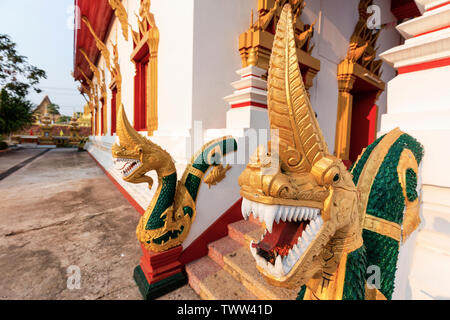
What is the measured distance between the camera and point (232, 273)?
5.49ft

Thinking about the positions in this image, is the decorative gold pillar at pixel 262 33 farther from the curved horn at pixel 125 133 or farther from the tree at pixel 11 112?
the tree at pixel 11 112

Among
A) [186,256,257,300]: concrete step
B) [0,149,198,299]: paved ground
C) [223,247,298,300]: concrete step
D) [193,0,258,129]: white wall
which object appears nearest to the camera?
[223,247,298,300]: concrete step

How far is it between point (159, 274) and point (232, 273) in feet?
2.04

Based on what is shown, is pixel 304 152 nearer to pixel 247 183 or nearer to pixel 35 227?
pixel 247 183

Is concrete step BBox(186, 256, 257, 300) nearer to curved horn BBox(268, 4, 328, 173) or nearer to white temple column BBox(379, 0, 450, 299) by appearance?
white temple column BBox(379, 0, 450, 299)

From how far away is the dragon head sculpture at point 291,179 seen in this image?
0.65 m

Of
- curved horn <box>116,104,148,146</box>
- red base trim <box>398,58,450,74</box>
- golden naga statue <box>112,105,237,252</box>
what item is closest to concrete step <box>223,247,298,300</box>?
golden naga statue <box>112,105,237,252</box>

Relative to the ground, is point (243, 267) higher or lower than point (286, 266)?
lower

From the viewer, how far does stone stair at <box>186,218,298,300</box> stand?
1448mm

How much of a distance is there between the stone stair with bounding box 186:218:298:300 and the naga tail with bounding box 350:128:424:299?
2.34ft

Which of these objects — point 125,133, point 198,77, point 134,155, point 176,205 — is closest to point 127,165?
point 134,155

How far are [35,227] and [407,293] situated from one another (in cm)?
390

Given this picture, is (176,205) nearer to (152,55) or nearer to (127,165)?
(127,165)

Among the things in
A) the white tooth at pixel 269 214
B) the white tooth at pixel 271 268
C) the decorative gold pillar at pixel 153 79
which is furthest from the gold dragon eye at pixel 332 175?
the decorative gold pillar at pixel 153 79
